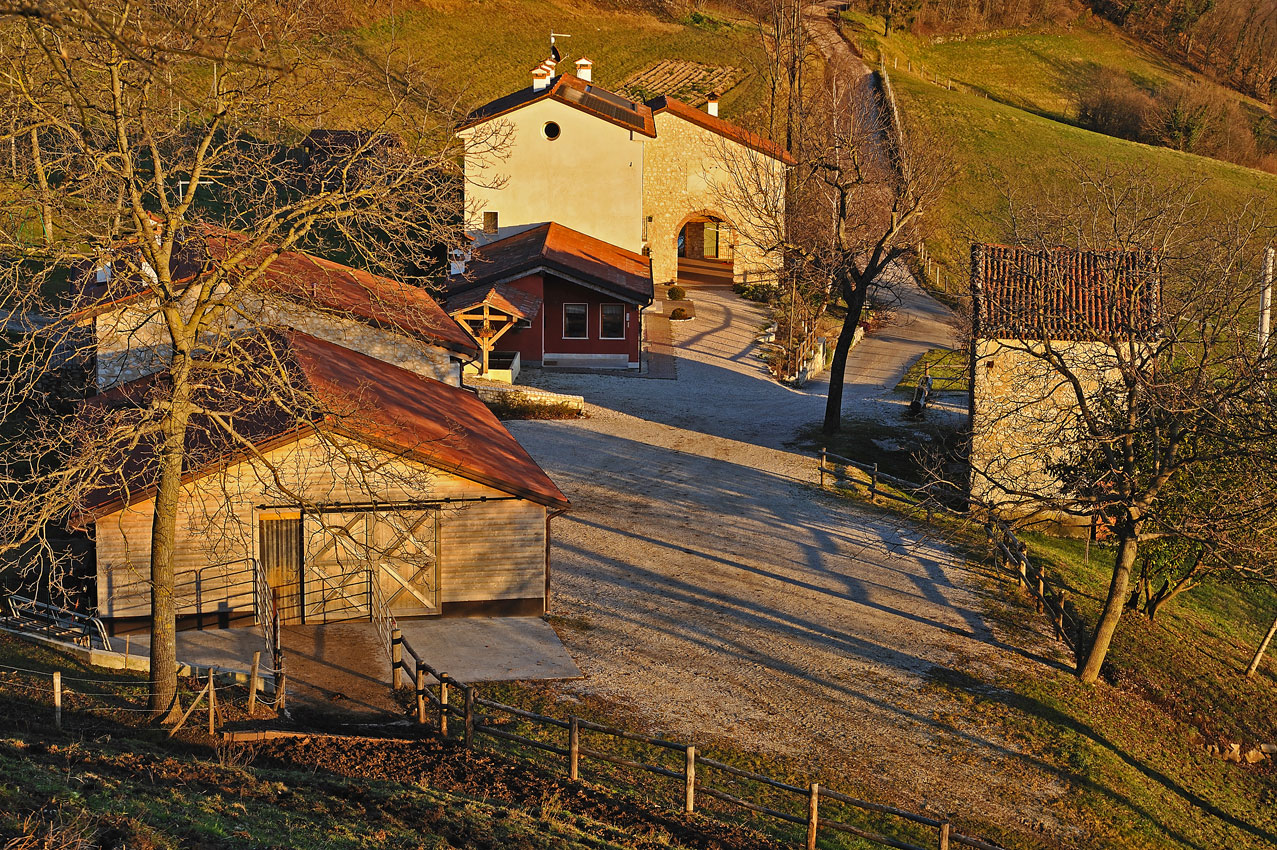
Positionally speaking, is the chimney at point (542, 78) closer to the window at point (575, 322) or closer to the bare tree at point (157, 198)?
the window at point (575, 322)

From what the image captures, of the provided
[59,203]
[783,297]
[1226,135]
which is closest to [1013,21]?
[1226,135]

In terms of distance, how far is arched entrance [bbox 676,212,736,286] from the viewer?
5778 cm

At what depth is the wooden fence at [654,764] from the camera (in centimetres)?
1312

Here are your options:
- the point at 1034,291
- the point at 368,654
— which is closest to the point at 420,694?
the point at 368,654

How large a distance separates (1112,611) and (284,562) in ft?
47.3

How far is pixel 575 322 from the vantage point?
136 feet

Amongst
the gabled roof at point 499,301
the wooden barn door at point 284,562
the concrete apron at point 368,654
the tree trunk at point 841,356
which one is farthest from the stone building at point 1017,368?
the gabled roof at point 499,301

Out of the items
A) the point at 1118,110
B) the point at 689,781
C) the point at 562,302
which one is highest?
the point at 1118,110

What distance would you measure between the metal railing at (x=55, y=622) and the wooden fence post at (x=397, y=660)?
14.3 feet

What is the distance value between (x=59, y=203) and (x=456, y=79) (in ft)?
218

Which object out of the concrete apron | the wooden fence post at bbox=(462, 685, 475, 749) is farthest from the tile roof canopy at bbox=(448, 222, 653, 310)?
the wooden fence post at bbox=(462, 685, 475, 749)

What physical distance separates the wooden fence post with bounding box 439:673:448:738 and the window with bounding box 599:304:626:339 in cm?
2713

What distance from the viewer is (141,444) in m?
18.6

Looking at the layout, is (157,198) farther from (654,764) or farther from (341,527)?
(654,764)
